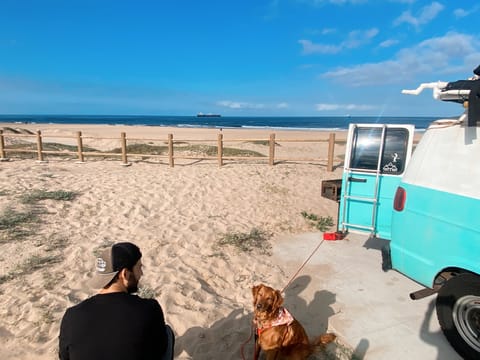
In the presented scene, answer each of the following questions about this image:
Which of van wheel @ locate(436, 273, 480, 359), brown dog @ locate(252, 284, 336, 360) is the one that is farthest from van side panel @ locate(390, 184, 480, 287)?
brown dog @ locate(252, 284, 336, 360)

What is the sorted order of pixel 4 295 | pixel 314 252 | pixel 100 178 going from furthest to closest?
1. pixel 100 178
2. pixel 314 252
3. pixel 4 295

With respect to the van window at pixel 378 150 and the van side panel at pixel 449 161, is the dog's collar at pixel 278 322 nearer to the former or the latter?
the van side panel at pixel 449 161

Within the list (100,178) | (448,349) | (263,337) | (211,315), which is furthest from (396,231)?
(100,178)

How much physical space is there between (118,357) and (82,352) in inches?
7.3

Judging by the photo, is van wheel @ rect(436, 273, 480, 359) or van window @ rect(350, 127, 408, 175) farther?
Result: van window @ rect(350, 127, 408, 175)

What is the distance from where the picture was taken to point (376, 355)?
114 inches

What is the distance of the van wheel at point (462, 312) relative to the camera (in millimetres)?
2570

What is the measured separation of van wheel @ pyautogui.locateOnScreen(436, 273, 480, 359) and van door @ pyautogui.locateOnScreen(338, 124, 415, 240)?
175cm

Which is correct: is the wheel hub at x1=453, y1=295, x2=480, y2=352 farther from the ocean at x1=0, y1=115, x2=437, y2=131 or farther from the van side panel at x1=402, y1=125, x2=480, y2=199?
the ocean at x1=0, y1=115, x2=437, y2=131

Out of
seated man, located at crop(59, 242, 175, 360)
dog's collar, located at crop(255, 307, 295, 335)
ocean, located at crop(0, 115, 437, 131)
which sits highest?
ocean, located at crop(0, 115, 437, 131)

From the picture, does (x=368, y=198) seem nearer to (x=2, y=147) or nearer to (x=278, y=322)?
(x=278, y=322)

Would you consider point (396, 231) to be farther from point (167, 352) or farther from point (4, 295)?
point (4, 295)

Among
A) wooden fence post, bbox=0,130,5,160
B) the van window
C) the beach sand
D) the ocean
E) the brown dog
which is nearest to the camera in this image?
the brown dog

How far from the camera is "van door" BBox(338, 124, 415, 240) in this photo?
4.32m
